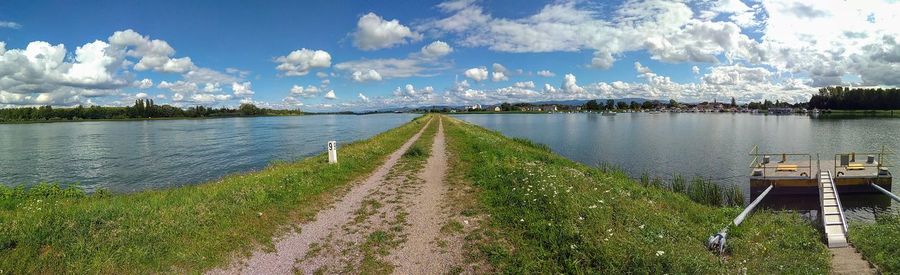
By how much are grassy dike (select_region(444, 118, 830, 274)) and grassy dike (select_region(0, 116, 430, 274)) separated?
17.6ft

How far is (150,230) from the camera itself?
9.45m

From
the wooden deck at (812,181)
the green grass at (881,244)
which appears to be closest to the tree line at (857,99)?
the wooden deck at (812,181)

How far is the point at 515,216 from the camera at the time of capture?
37.0ft

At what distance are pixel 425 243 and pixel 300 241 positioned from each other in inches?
117

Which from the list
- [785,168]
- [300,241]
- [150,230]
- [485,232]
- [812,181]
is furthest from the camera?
[785,168]

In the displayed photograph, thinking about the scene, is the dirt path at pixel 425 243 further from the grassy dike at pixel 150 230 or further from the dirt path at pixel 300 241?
the grassy dike at pixel 150 230

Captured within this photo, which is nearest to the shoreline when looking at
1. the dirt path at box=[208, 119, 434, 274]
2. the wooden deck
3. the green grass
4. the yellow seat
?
the dirt path at box=[208, 119, 434, 274]

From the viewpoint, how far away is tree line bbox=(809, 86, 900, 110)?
15600 cm

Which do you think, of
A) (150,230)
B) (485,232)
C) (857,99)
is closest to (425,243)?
(485,232)

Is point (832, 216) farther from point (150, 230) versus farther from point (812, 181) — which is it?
point (150, 230)

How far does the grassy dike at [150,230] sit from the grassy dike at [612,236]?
17.6 ft

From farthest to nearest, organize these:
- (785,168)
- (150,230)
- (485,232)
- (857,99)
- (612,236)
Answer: (857,99) → (785,168) → (485,232) → (150,230) → (612,236)

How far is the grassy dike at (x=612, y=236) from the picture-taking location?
8070mm

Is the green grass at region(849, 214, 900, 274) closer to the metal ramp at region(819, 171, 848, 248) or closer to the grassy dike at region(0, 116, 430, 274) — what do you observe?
the metal ramp at region(819, 171, 848, 248)
